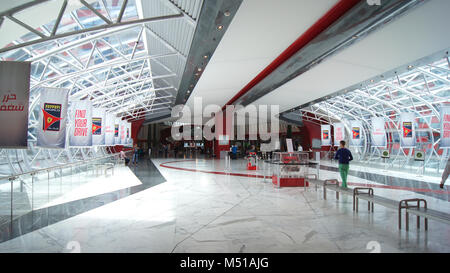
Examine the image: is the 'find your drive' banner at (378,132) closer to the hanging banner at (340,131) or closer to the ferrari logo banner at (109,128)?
the hanging banner at (340,131)

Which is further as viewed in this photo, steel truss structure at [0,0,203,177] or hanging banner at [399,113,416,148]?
hanging banner at [399,113,416,148]

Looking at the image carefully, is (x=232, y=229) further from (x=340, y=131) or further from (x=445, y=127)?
(x=340, y=131)

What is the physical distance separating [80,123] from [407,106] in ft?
94.1

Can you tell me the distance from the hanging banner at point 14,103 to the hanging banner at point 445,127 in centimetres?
1536

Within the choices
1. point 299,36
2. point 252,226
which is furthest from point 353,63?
point 252,226

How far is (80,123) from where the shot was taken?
41.8 ft

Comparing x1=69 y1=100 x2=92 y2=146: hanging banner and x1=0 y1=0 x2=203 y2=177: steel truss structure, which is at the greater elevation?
x1=0 y1=0 x2=203 y2=177: steel truss structure

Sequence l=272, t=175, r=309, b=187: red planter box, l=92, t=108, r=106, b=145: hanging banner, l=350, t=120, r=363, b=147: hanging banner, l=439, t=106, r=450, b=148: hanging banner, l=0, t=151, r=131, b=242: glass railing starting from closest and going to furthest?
1. l=0, t=151, r=131, b=242: glass railing
2. l=272, t=175, r=309, b=187: red planter box
3. l=439, t=106, r=450, b=148: hanging banner
4. l=92, t=108, r=106, b=145: hanging banner
5. l=350, t=120, r=363, b=147: hanging banner

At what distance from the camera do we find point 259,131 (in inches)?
1799

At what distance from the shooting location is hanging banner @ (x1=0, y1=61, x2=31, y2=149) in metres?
5.29

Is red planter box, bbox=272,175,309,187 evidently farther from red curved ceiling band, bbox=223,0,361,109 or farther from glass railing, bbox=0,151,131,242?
glass railing, bbox=0,151,131,242

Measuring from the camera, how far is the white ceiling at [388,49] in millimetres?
7172

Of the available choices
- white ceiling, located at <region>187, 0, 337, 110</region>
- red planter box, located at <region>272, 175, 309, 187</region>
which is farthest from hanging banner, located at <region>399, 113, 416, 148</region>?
white ceiling, located at <region>187, 0, 337, 110</region>

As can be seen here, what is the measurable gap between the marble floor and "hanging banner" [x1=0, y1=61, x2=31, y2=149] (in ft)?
6.24
